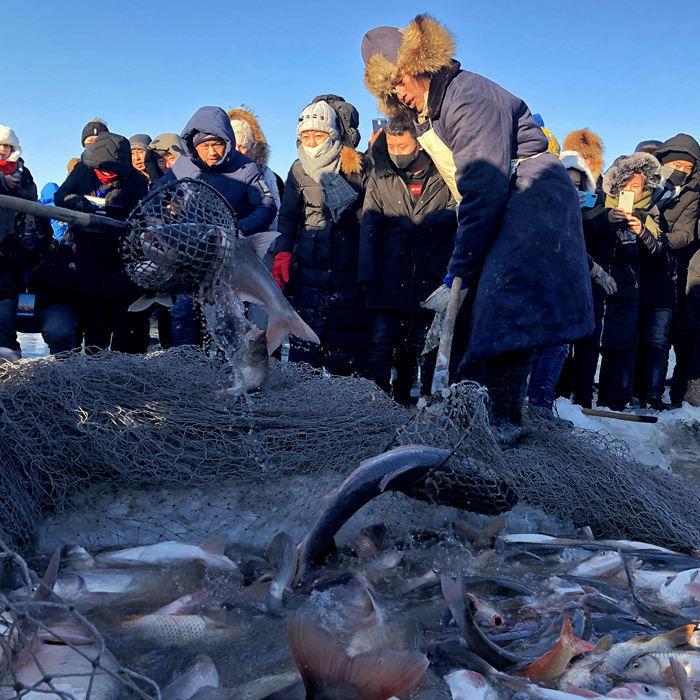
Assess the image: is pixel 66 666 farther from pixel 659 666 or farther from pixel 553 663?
pixel 659 666

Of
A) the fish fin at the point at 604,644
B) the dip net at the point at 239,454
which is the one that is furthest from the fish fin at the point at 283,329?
the fish fin at the point at 604,644

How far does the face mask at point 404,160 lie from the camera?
6.07m

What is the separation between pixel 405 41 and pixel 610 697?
3671 millimetres

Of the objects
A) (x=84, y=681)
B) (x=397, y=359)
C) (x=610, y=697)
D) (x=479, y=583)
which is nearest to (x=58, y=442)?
(x=84, y=681)

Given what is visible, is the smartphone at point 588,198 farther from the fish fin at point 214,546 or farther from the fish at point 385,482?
the fish fin at point 214,546

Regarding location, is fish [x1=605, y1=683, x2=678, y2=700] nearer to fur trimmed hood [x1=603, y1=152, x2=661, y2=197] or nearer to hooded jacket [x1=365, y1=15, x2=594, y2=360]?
hooded jacket [x1=365, y1=15, x2=594, y2=360]

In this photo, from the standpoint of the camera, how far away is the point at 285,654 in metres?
2.37

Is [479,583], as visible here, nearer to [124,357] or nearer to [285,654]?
[285,654]

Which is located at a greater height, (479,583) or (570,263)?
(570,263)

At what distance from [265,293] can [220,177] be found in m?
2.81

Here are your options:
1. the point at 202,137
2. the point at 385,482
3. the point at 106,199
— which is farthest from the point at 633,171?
the point at 385,482

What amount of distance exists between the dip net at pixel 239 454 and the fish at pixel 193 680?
1.15 m

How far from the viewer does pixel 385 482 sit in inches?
108

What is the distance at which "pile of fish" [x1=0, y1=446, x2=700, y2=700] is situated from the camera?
203cm
